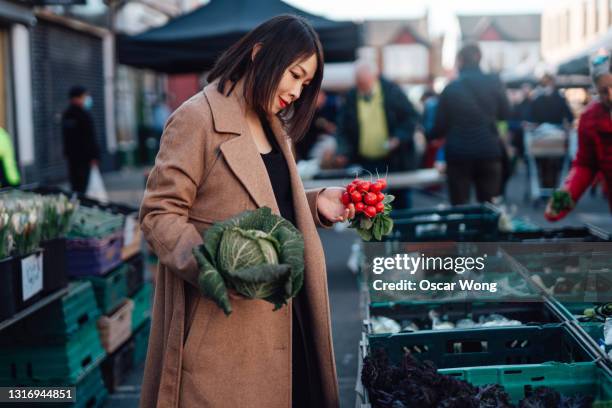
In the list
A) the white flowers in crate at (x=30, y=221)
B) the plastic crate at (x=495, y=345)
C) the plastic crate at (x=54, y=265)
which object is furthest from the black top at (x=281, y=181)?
the plastic crate at (x=54, y=265)

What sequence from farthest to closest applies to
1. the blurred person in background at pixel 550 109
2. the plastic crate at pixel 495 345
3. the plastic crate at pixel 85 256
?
the blurred person in background at pixel 550 109, the plastic crate at pixel 85 256, the plastic crate at pixel 495 345

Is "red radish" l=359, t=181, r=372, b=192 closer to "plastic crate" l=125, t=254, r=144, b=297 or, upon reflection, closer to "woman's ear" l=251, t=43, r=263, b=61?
"woman's ear" l=251, t=43, r=263, b=61

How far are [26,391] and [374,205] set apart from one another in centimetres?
242

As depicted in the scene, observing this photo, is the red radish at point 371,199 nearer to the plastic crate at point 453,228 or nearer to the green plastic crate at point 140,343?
the plastic crate at point 453,228

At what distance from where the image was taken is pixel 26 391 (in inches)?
166

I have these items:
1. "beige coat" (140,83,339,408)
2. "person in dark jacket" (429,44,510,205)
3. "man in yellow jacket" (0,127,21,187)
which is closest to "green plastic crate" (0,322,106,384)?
"beige coat" (140,83,339,408)

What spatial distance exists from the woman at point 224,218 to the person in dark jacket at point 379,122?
576 cm

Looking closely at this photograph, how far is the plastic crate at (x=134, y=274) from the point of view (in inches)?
221

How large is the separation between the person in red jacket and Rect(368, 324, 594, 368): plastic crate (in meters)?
1.74

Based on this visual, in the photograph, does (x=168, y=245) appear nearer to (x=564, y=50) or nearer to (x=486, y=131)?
(x=486, y=131)

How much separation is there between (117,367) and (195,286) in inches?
110

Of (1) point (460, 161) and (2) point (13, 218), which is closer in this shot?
(2) point (13, 218)

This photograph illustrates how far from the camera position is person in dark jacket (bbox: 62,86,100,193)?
12391mm

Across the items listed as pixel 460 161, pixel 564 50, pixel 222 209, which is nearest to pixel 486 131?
pixel 460 161
